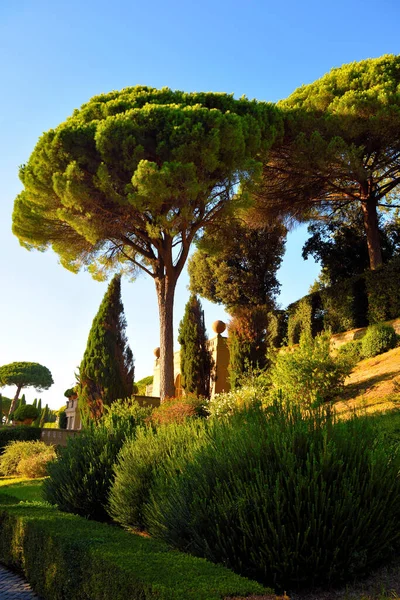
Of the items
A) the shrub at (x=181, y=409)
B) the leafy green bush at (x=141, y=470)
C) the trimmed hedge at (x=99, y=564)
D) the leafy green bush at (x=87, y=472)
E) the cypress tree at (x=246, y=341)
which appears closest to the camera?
the trimmed hedge at (x=99, y=564)

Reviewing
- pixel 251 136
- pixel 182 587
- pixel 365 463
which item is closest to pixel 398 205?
pixel 251 136

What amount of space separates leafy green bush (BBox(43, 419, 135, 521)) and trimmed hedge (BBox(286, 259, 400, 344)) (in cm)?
1072

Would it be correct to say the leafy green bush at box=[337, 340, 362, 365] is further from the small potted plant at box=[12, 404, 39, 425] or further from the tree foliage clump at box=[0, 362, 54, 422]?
the tree foliage clump at box=[0, 362, 54, 422]

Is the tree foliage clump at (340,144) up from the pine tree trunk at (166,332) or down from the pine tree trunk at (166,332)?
up

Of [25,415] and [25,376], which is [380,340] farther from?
[25,376]

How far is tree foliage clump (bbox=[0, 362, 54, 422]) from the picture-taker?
5116 centimetres

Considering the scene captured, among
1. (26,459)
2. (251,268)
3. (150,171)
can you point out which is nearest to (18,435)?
(26,459)

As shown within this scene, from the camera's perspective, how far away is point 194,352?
21062 millimetres

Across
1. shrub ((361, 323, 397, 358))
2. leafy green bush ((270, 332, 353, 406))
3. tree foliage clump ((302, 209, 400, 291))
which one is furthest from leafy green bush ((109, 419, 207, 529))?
tree foliage clump ((302, 209, 400, 291))

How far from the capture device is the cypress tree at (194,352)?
20.9 metres

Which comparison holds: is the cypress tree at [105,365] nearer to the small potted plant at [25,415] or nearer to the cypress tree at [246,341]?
the cypress tree at [246,341]

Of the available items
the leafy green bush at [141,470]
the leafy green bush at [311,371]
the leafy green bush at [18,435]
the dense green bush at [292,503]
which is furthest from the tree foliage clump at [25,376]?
the dense green bush at [292,503]

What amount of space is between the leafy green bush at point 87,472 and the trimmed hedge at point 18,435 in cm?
1104

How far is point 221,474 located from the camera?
4.42m
